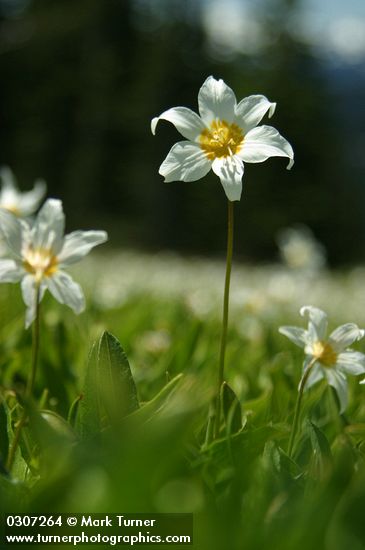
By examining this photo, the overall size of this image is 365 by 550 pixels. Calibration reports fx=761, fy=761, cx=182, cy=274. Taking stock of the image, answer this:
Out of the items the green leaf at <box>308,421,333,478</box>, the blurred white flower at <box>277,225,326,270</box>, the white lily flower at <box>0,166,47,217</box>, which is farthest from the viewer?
the blurred white flower at <box>277,225,326,270</box>

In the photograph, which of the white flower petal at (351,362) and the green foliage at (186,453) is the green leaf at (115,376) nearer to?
the green foliage at (186,453)

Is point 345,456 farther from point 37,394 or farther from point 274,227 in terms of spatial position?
point 274,227

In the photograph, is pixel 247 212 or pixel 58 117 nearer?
pixel 247 212

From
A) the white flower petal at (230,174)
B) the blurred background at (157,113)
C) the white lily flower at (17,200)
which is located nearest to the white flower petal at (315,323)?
the white flower petal at (230,174)

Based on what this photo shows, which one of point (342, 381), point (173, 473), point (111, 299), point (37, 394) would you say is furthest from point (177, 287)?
point (173, 473)

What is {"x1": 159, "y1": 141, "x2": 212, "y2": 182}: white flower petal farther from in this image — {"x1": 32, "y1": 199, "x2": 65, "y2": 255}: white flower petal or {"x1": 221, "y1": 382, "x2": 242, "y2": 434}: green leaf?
{"x1": 221, "y1": 382, "x2": 242, "y2": 434}: green leaf

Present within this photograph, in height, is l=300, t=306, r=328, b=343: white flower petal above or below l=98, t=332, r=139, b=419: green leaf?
above

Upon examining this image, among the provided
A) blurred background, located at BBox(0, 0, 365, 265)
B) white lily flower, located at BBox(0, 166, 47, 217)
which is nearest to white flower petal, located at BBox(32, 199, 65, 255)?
white lily flower, located at BBox(0, 166, 47, 217)

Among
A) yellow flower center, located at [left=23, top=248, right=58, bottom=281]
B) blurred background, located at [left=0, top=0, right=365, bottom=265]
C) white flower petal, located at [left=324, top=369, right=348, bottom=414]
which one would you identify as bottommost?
white flower petal, located at [left=324, top=369, right=348, bottom=414]
